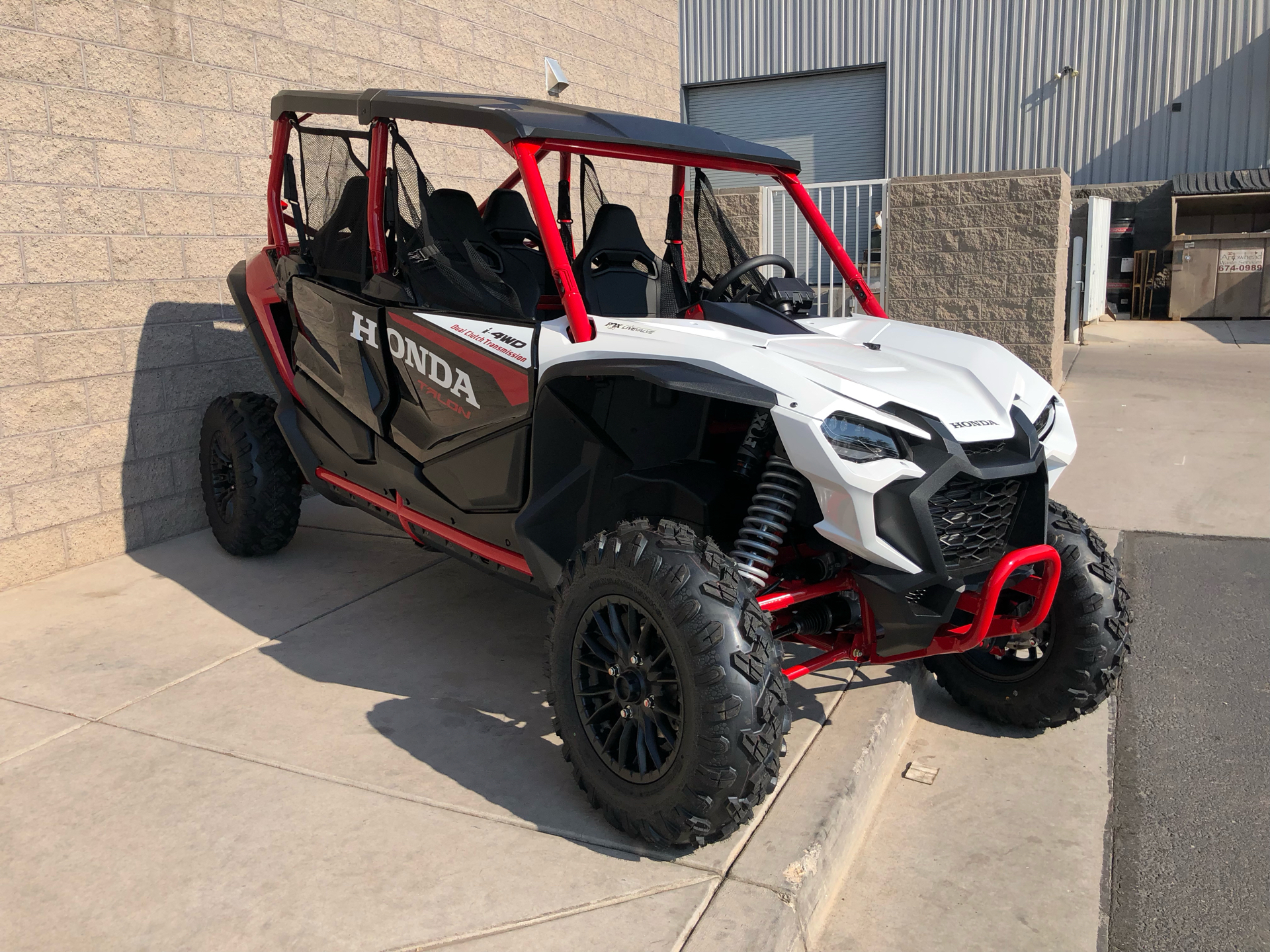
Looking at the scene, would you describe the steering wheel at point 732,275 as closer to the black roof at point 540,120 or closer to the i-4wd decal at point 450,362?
the black roof at point 540,120

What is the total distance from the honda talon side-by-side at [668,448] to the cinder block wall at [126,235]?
107 cm

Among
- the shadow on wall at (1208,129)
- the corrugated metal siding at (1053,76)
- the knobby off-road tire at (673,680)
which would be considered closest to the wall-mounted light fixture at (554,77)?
the knobby off-road tire at (673,680)

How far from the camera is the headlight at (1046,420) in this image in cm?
317

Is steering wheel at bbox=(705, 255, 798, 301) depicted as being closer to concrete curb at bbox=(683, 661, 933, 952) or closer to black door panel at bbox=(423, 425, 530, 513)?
black door panel at bbox=(423, 425, 530, 513)

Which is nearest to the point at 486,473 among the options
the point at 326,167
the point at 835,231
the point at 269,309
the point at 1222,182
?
the point at 326,167

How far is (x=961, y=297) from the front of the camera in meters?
9.20

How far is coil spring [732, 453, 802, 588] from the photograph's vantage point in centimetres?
298

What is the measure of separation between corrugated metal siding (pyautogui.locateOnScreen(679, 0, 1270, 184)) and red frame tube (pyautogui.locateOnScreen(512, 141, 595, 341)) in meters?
19.8

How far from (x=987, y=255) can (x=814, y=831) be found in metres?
7.30

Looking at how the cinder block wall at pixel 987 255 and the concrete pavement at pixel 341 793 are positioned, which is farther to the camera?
the cinder block wall at pixel 987 255

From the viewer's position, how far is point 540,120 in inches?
131

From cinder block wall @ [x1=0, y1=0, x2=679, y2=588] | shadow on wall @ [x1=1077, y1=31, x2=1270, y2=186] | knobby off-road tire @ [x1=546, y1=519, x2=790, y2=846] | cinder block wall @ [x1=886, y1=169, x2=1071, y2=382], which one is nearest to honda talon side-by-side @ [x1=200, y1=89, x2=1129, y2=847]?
knobby off-road tire @ [x1=546, y1=519, x2=790, y2=846]

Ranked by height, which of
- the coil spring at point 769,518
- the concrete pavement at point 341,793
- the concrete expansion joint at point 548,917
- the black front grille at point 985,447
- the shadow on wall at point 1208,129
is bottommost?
the concrete expansion joint at point 548,917

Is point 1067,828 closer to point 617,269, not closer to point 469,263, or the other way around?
point 617,269
